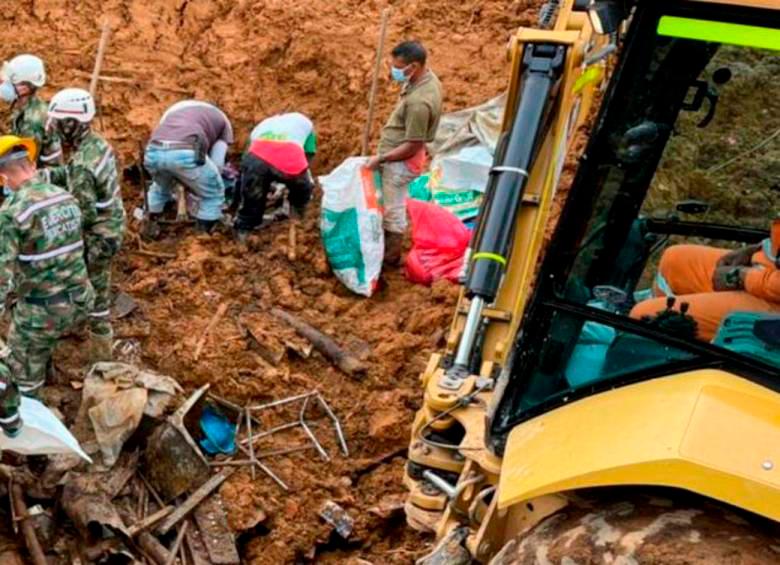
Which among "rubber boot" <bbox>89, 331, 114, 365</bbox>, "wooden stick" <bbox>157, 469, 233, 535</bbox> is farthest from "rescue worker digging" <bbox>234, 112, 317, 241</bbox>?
"wooden stick" <bbox>157, 469, 233, 535</bbox>

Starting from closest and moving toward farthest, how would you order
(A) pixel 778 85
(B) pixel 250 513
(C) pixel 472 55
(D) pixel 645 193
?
(A) pixel 778 85 → (D) pixel 645 193 → (B) pixel 250 513 → (C) pixel 472 55

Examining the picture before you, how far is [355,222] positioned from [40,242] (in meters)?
2.70

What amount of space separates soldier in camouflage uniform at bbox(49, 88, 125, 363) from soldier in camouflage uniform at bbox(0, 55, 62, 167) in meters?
0.96

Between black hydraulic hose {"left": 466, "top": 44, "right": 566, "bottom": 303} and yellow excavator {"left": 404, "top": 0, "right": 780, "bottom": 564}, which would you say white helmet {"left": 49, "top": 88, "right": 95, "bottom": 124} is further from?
black hydraulic hose {"left": 466, "top": 44, "right": 566, "bottom": 303}

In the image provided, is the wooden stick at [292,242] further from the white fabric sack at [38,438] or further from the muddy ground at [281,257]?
the white fabric sack at [38,438]

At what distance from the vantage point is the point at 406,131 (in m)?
8.66

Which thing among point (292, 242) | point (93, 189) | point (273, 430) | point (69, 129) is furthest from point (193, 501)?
point (292, 242)

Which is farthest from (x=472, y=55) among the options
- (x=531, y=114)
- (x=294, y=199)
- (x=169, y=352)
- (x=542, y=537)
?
(x=542, y=537)

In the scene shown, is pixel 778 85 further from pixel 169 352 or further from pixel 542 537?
pixel 169 352

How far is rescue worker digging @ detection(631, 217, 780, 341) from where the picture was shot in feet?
12.8

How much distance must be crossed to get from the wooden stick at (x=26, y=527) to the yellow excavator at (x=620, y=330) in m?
2.37

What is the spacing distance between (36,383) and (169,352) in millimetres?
1034

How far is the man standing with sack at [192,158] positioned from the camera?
8961 millimetres

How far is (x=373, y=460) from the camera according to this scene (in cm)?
738
